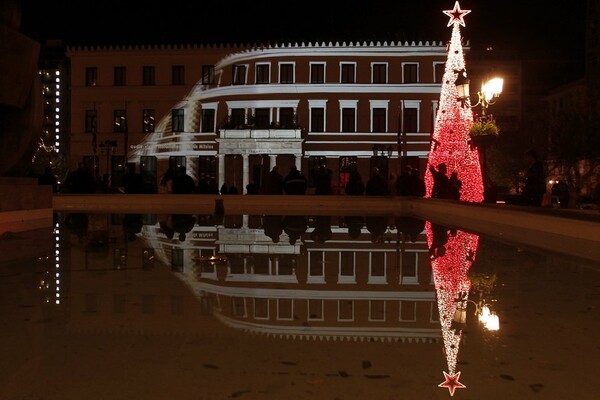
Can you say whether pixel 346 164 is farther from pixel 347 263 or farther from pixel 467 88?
pixel 347 263

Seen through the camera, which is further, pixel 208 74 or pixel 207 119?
pixel 207 119

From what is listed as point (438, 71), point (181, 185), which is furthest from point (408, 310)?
point (438, 71)

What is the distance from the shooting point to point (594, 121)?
141 feet

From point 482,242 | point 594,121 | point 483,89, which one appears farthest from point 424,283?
point 594,121

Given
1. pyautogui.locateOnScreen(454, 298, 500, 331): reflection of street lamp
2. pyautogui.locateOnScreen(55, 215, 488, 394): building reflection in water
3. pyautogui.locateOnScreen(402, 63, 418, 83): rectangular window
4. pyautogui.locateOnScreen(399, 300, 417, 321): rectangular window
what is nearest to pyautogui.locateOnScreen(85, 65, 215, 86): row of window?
pyautogui.locateOnScreen(402, 63, 418, 83): rectangular window

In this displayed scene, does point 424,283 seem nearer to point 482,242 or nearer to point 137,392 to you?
point 137,392

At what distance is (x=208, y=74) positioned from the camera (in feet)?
165

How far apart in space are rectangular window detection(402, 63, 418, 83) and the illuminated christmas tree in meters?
27.3

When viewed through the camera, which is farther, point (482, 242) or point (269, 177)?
point (269, 177)

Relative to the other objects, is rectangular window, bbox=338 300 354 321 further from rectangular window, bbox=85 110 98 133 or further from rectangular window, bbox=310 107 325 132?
rectangular window, bbox=85 110 98 133

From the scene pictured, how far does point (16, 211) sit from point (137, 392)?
10.3 meters

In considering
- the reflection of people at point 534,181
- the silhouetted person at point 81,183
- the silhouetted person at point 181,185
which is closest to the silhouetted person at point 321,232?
the reflection of people at point 534,181

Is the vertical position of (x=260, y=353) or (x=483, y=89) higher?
(x=483, y=89)

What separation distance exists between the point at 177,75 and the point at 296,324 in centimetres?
4788
